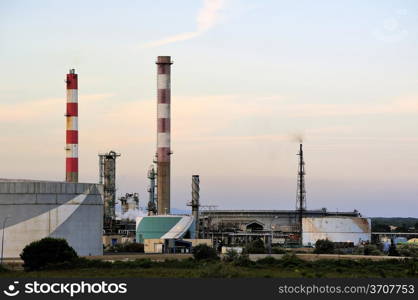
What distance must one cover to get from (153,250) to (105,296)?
212 ft

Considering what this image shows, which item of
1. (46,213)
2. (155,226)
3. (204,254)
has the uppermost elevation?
(46,213)

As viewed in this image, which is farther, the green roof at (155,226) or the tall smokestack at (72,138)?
the green roof at (155,226)

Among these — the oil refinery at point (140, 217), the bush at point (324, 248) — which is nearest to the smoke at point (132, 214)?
the oil refinery at point (140, 217)

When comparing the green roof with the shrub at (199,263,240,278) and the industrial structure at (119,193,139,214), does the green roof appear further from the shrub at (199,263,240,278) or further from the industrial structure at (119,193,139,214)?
the shrub at (199,263,240,278)

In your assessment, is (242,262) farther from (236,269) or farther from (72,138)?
(72,138)

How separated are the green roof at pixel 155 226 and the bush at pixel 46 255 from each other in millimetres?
40534

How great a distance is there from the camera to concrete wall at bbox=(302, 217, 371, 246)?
114 meters

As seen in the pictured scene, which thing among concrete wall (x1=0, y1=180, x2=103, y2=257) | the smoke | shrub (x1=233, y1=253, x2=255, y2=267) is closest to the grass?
shrub (x1=233, y1=253, x2=255, y2=267)

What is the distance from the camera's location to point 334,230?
4500 inches

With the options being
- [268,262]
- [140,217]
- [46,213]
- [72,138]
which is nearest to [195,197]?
[140,217]

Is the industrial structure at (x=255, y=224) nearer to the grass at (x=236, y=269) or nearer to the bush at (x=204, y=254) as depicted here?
the bush at (x=204, y=254)

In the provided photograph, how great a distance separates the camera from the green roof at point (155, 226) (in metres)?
107

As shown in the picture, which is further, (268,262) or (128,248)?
(128,248)

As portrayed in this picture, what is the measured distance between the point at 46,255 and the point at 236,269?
15.3 meters
